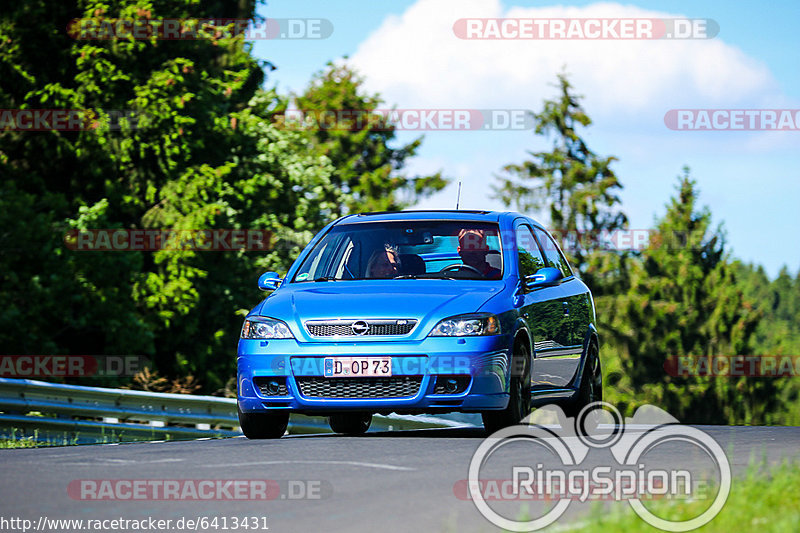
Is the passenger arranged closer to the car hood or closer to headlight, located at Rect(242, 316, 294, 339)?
the car hood

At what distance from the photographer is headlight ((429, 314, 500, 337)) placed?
989cm

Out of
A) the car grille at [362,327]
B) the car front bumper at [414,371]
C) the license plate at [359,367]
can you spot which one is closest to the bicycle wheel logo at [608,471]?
the car front bumper at [414,371]

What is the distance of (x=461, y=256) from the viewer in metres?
11.4

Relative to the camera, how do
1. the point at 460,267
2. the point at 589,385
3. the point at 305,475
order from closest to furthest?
the point at 305,475 < the point at 460,267 < the point at 589,385

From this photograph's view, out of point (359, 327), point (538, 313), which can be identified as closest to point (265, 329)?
point (359, 327)

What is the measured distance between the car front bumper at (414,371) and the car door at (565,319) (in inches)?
48.1

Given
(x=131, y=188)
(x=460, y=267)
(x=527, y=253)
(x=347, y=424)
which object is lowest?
(x=347, y=424)

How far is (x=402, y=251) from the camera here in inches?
459

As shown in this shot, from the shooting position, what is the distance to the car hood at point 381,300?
9.95 metres

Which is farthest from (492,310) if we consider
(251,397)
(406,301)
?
(251,397)

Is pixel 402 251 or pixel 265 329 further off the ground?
pixel 402 251

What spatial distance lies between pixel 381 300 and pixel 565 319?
2402 mm

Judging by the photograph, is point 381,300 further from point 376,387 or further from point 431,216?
point 431,216

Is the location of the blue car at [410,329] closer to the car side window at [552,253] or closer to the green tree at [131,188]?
the car side window at [552,253]
